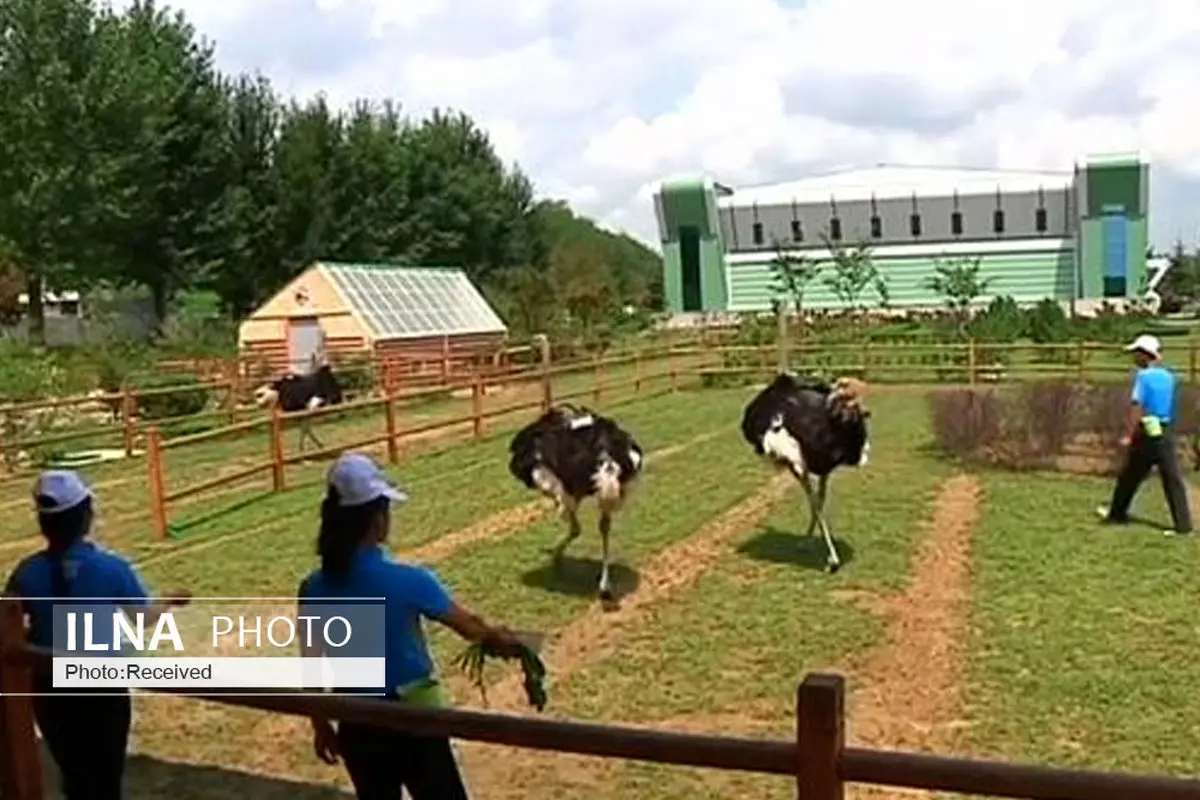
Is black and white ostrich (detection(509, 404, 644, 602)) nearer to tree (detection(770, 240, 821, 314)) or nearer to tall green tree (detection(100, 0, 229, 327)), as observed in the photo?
tall green tree (detection(100, 0, 229, 327))

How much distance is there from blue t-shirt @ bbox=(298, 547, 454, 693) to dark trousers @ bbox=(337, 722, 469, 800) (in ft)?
0.44

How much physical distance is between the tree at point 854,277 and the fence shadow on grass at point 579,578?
4063 centimetres

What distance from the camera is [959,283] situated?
42.9 meters

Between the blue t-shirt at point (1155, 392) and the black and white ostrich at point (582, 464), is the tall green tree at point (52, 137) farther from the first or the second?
the blue t-shirt at point (1155, 392)

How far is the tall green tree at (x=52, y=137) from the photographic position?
114 feet

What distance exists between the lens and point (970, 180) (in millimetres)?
55750

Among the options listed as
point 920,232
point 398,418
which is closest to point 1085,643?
point 398,418

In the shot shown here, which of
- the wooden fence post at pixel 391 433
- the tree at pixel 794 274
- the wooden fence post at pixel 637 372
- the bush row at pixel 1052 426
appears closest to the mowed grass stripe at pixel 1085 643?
the bush row at pixel 1052 426

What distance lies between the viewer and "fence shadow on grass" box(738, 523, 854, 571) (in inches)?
368

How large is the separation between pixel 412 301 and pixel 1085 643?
25.7 metres

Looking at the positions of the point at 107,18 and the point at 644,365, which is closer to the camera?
the point at 644,365

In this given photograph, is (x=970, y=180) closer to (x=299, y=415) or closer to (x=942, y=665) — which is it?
(x=299, y=415)

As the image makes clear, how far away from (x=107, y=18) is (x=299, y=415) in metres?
27.3

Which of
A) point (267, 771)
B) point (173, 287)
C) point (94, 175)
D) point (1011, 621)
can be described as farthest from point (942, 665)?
point (173, 287)
